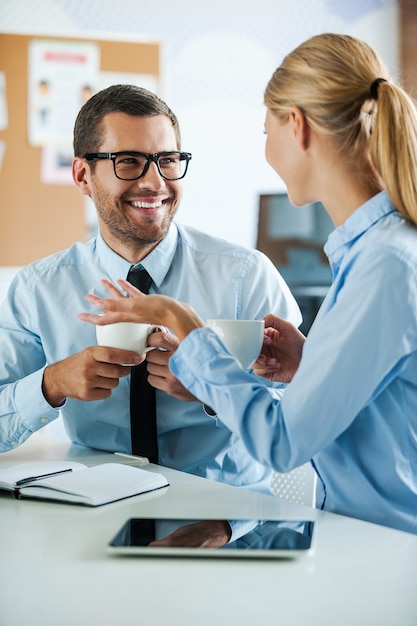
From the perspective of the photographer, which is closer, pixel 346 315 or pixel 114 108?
pixel 346 315

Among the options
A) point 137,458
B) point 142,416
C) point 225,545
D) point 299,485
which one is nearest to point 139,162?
point 142,416

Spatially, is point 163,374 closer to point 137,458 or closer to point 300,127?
point 137,458

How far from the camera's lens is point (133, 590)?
0.81 meters

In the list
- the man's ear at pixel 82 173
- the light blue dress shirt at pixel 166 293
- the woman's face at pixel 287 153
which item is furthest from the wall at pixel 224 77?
the woman's face at pixel 287 153

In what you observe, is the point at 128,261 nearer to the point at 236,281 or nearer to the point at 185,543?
the point at 236,281

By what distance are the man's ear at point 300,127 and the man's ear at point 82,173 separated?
79cm

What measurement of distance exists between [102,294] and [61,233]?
2111 mm

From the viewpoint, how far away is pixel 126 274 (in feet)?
5.78

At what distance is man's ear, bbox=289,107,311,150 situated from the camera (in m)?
1.17

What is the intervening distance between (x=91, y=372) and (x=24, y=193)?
2.60 m

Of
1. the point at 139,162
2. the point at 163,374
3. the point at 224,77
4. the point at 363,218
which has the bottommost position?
the point at 163,374

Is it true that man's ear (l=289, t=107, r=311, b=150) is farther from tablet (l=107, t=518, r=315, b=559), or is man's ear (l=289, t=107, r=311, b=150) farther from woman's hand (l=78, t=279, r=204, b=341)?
tablet (l=107, t=518, r=315, b=559)

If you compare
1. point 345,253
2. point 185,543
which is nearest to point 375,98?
point 345,253

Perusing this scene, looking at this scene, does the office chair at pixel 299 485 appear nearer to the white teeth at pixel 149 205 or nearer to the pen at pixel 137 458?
the pen at pixel 137 458
